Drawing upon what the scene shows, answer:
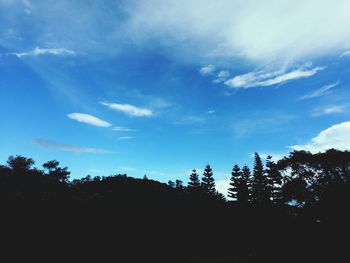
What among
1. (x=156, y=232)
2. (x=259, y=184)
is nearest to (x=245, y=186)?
(x=259, y=184)

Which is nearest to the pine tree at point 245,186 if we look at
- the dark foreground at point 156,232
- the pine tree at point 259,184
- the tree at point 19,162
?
the pine tree at point 259,184

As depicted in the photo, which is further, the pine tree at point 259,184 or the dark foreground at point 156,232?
the pine tree at point 259,184

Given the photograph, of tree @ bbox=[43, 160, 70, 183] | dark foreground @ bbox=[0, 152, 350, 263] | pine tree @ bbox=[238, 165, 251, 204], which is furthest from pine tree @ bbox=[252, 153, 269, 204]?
tree @ bbox=[43, 160, 70, 183]

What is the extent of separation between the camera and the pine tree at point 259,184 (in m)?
59.0

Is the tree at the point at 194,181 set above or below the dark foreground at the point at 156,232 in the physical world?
above

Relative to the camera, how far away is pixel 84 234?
22.7 m

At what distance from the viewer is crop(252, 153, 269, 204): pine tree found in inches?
2322

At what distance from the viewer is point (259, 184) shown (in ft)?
204

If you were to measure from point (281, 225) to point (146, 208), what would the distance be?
16.3 metres

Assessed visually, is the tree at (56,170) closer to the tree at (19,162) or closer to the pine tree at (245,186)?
the tree at (19,162)

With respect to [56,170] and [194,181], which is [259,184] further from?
[56,170]

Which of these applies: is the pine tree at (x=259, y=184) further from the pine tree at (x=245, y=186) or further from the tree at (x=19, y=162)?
the tree at (x=19, y=162)

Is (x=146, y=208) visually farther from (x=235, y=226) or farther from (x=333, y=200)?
(x=333, y=200)

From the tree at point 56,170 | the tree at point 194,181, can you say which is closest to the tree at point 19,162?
the tree at point 56,170
